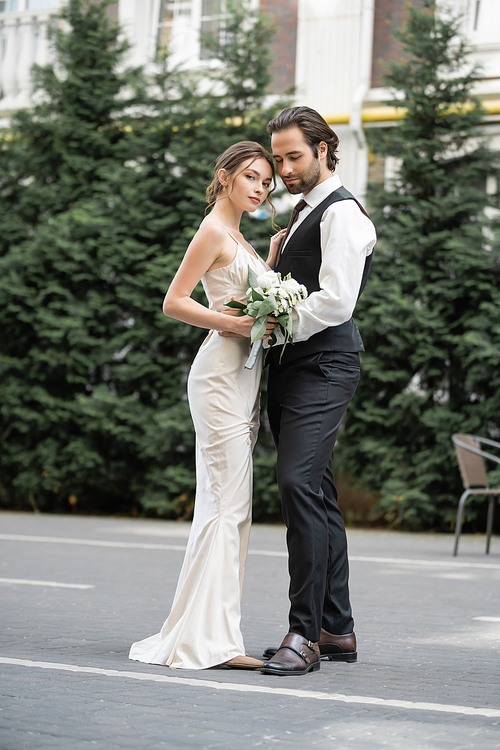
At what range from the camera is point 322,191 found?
4391 mm

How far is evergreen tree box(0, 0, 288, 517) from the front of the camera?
484 inches

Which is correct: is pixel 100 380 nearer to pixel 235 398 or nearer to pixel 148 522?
pixel 148 522

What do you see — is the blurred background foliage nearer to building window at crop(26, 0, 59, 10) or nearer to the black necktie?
building window at crop(26, 0, 59, 10)

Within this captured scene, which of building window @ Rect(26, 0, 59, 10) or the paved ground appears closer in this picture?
the paved ground

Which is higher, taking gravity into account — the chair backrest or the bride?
the bride

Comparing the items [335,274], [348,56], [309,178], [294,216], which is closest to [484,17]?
[348,56]

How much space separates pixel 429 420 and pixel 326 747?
26.8 feet

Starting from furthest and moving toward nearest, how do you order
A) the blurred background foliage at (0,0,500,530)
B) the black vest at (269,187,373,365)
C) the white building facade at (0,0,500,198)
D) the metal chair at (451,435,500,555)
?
the white building facade at (0,0,500,198), the blurred background foliage at (0,0,500,530), the metal chair at (451,435,500,555), the black vest at (269,187,373,365)

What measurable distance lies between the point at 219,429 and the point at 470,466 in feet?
17.9

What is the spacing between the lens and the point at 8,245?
1354cm

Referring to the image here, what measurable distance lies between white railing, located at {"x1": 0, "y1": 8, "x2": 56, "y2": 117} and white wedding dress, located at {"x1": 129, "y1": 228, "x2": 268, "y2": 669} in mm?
13597

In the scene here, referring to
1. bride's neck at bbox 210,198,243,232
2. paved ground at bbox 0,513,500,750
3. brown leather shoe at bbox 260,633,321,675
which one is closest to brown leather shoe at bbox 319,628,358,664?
paved ground at bbox 0,513,500,750

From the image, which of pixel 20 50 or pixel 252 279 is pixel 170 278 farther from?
pixel 252 279

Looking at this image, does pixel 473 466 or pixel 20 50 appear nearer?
pixel 473 466
